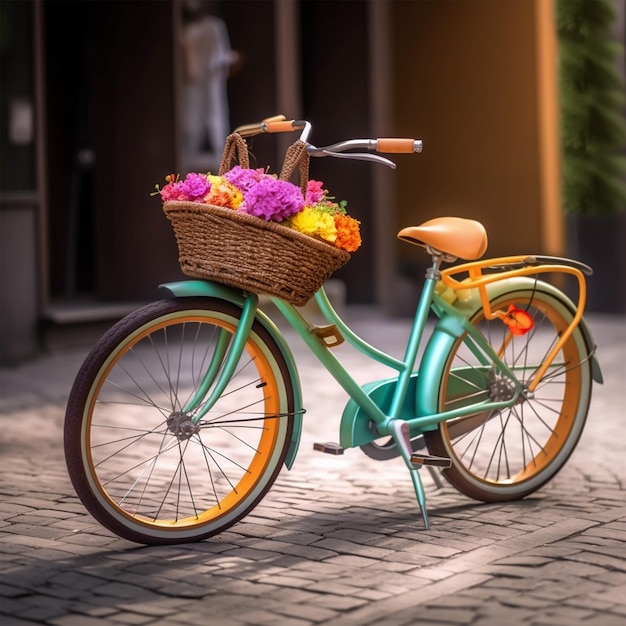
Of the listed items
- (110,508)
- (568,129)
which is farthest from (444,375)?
(568,129)

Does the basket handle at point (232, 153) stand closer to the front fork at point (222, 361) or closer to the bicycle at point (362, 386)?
the bicycle at point (362, 386)

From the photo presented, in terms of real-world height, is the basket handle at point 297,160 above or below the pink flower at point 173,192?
above

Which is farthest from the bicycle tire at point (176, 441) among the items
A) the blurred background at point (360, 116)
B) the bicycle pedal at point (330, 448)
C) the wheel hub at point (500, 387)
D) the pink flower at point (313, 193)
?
the blurred background at point (360, 116)

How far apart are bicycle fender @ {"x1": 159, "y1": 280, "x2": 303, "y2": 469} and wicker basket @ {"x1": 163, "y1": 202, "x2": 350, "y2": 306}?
58 millimetres

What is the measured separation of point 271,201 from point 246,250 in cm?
17

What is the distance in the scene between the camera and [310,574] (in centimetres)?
416

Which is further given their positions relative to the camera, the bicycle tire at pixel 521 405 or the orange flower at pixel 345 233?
the bicycle tire at pixel 521 405

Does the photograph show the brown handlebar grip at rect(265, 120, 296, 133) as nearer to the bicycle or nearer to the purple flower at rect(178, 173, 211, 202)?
the bicycle

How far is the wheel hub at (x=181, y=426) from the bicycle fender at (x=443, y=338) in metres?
0.92

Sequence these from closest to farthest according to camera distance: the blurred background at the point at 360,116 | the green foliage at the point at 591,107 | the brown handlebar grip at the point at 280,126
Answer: the brown handlebar grip at the point at 280,126, the blurred background at the point at 360,116, the green foliage at the point at 591,107

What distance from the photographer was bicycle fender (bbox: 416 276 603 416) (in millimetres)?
4965

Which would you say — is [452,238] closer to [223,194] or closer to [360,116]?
[223,194]

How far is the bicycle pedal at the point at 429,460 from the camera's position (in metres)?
4.83

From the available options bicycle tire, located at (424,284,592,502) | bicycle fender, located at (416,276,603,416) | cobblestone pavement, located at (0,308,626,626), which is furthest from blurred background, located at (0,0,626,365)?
bicycle fender, located at (416,276,603,416)
